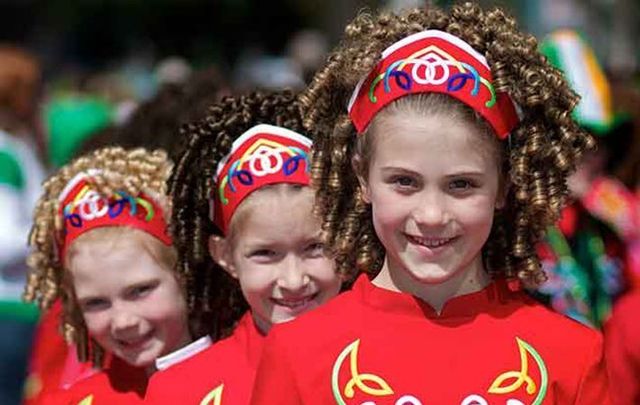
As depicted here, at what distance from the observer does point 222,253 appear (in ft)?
14.3

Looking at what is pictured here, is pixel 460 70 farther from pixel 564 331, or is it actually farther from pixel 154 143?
pixel 154 143

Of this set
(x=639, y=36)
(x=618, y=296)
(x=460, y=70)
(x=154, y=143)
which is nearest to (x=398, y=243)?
(x=460, y=70)

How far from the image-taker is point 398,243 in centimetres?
355

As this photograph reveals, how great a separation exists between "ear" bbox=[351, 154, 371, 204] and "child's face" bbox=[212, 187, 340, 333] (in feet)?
1.30

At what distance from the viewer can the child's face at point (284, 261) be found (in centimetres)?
411

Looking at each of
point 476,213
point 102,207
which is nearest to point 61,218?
point 102,207

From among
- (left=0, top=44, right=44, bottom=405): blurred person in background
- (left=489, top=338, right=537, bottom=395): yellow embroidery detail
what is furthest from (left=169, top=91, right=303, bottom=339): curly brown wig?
(left=0, top=44, right=44, bottom=405): blurred person in background

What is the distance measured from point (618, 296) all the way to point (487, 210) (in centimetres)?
315

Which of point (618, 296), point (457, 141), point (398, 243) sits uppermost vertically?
point (457, 141)

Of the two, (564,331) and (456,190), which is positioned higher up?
(456,190)

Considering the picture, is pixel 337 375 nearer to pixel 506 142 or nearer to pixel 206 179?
pixel 506 142

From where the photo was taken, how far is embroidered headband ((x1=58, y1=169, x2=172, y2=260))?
461 cm

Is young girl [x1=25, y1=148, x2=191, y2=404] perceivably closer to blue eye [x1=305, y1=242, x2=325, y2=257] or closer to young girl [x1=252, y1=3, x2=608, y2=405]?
blue eye [x1=305, y1=242, x2=325, y2=257]

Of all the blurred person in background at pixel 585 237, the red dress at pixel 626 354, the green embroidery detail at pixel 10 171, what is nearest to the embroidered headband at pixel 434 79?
the red dress at pixel 626 354
